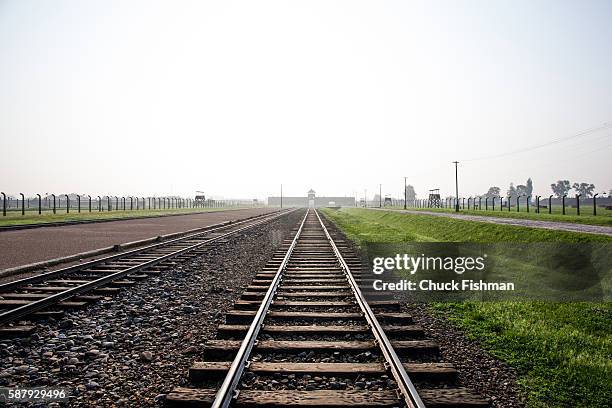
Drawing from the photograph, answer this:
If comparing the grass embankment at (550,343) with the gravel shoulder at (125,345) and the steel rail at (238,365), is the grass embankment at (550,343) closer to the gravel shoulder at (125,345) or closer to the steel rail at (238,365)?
the steel rail at (238,365)

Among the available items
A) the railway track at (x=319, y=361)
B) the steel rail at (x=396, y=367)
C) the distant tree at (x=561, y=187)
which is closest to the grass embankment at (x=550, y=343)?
the railway track at (x=319, y=361)

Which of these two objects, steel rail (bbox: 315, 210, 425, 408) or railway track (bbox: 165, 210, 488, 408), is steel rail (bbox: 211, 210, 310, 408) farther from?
steel rail (bbox: 315, 210, 425, 408)

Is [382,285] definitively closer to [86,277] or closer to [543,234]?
[86,277]

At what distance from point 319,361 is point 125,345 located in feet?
8.43

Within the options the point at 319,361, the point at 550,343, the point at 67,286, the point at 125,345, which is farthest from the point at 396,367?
the point at 67,286

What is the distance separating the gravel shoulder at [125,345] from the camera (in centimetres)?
375

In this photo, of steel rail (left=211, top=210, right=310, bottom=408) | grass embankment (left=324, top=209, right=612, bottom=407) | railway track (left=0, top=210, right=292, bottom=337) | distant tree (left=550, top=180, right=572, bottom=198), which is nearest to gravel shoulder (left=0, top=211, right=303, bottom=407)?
railway track (left=0, top=210, right=292, bottom=337)

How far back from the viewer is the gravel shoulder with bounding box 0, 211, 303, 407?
3746mm

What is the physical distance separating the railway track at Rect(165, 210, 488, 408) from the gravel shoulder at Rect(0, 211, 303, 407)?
40cm

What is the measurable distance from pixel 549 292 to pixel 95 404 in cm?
Result: 914

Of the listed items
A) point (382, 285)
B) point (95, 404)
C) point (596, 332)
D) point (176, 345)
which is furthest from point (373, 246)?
point (95, 404)

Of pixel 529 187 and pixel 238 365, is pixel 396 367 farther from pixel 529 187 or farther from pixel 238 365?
pixel 529 187

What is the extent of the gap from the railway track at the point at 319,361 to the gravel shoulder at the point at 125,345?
0.40 metres

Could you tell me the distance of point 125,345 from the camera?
4.77 m
